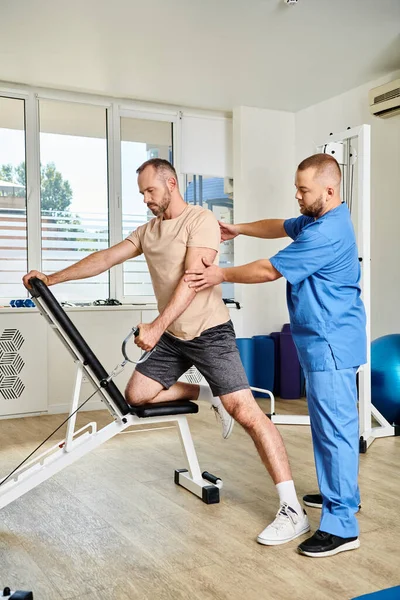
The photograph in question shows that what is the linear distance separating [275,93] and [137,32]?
5.18ft

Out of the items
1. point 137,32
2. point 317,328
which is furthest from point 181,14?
point 317,328

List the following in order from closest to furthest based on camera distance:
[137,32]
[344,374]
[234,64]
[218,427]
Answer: [344,374]
[137,32]
[218,427]
[234,64]

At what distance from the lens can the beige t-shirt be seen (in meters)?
2.50

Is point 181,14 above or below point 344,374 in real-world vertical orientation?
above

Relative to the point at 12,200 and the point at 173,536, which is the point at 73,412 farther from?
the point at 12,200

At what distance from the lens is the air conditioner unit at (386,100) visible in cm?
438

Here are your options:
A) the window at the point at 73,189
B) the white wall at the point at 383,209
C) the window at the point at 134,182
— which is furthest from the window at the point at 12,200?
the white wall at the point at 383,209

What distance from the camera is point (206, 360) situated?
2525 millimetres

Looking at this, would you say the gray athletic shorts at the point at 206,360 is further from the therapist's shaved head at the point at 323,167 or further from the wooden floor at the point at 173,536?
the therapist's shaved head at the point at 323,167

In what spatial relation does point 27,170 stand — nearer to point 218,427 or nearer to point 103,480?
point 218,427

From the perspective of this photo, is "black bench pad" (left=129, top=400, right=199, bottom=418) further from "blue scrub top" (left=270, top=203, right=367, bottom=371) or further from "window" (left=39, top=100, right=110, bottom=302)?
"window" (left=39, top=100, right=110, bottom=302)

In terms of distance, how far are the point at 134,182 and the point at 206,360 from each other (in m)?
3.20

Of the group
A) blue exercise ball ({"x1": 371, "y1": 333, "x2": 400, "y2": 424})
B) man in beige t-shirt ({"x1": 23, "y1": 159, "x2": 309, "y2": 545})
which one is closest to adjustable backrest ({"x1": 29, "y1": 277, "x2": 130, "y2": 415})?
man in beige t-shirt ({"x1": 23, "y1": 159, "x2": 309, "y2": 545})

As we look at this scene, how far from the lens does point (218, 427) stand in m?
4.20
